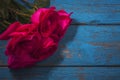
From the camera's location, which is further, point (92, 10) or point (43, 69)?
point (92, 10)

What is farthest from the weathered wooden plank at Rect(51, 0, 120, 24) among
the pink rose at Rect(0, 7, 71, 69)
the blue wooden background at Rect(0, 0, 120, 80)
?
the pink rose at Rect(0, 7, 71, 69)

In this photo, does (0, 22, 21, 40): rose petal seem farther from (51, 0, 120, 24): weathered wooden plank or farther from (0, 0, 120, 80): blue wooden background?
(51, 0, 120, 24): weathered wooden plank

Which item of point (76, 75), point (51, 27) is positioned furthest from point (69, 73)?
point (51, 27)

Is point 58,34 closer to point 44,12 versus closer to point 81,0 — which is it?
point 44,12

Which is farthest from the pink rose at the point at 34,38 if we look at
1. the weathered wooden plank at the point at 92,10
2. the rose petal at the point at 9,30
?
the weathered wooden plank at the point at 92,10

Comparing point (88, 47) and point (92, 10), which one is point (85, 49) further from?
point (92, 10)

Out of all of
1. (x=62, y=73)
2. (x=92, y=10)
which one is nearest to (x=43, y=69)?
(x=62, y=73)

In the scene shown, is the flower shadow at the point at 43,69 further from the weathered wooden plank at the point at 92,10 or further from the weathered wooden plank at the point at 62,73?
the weathered wooden plank at the point at 92,10
